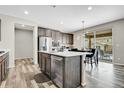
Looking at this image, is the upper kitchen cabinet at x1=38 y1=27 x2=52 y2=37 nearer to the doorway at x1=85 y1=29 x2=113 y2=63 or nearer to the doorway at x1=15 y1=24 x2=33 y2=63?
the doorway at x1=15 y1=24 x2=33 y2=63

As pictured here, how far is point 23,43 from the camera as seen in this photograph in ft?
25.0

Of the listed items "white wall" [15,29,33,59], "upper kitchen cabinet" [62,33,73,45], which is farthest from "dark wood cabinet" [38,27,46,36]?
"upper kitchen cabinet" [62,33,73,45]

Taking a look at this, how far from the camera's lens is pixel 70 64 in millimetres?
2223

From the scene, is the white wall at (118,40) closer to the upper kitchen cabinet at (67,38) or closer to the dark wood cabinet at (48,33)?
the dark wood cabinet at (48,33)

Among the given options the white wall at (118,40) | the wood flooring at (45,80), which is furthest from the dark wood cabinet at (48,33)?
the white wall at (118,40)

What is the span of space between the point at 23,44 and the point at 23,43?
0.08m

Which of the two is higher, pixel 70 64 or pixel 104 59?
pixel 70 64

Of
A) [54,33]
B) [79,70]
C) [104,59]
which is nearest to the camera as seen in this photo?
[79,70]

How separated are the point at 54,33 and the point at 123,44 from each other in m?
4.65

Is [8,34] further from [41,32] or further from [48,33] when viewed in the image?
[48,33]

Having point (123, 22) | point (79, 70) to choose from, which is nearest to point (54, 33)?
point (123, 22)

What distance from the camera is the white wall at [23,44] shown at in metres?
7.28

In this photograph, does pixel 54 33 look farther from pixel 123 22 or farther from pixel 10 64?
pixel 123 22

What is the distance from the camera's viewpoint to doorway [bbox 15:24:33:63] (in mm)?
7254
